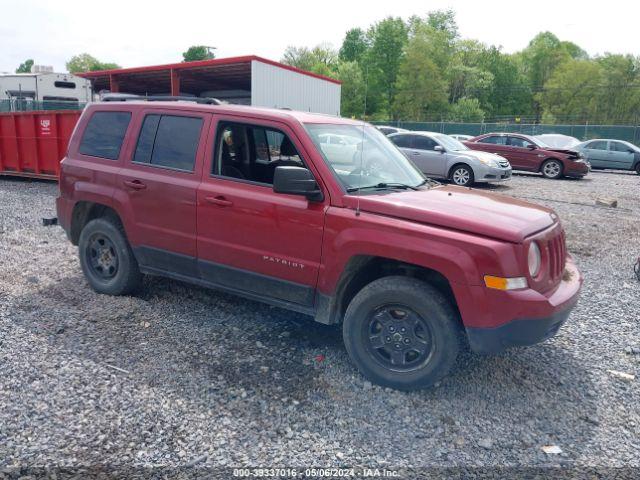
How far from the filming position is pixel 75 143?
205 inches

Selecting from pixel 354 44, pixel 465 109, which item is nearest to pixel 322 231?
pixel 465 109

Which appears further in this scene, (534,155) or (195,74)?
(195,74)

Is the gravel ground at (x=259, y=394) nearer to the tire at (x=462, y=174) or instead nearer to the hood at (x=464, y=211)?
the hood at (x=464, y=211)

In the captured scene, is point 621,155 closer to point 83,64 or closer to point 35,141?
point 35,141

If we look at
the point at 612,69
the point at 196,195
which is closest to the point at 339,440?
the point at 196,195

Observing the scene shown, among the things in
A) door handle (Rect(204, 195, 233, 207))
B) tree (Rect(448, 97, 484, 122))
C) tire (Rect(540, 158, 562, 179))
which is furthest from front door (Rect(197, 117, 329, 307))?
tree (Rect(448, 97, 484, 122))

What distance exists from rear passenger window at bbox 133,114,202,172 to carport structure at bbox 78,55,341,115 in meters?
13.0

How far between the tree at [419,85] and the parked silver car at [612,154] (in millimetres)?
40612

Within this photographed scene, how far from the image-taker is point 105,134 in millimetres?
5020

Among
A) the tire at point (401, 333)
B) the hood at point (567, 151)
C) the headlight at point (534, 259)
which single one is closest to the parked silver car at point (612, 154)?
the hood at point (567, 151)

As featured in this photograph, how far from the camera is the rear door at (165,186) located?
438 centimetres

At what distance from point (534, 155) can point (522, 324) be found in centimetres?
1743

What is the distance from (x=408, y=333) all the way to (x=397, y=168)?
62.4 inches

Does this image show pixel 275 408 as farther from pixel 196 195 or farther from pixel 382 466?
pixel 196 195
